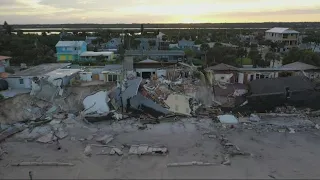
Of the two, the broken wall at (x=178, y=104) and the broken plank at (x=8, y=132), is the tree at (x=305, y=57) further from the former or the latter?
the broken plank at (x=8, y=132)

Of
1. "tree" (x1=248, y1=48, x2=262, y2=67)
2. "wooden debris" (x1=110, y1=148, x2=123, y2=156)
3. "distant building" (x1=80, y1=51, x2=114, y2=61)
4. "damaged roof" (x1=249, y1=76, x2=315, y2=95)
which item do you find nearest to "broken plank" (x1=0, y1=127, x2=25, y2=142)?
"wooden debris" (x1=110, y1=148, x2=123, y2=156)

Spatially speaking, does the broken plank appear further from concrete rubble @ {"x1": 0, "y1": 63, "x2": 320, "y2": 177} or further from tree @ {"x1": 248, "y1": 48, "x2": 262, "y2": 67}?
tree @ {"x1": 248, "y1": 48, "x2": 262, "y2": 67}

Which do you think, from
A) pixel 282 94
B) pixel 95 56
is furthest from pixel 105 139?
pixel 95 56

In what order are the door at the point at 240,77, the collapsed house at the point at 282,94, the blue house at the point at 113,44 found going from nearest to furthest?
the collapsed house at the point at 282,94 < the door at the point at 240,77 < the blue house at the point at 113,44

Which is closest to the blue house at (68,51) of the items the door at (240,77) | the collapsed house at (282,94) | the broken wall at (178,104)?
the broken wall at (178,104)

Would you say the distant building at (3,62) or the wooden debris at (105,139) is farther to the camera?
the distant building at (3,62)

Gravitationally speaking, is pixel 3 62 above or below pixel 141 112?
above

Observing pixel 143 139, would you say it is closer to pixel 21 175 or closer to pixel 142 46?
pixel 21 175

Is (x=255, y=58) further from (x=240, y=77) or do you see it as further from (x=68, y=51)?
(x=68, y=51)
